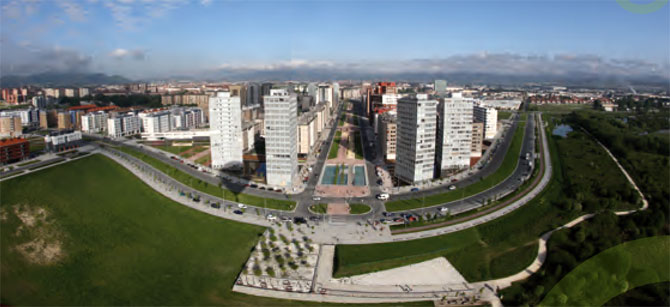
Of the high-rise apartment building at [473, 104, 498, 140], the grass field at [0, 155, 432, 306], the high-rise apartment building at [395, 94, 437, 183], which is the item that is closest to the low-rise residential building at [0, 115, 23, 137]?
the grass field at [0, 155, 432, 306]

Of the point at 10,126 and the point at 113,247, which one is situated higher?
the point at 10,126

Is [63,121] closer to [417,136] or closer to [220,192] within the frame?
[220,192]

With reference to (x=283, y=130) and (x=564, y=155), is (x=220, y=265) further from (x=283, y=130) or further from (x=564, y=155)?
(x=564, y=155)

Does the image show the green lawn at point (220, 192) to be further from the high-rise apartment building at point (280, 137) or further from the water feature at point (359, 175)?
the water feature at point (359, 175)

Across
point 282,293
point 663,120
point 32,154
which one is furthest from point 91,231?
point 663,120

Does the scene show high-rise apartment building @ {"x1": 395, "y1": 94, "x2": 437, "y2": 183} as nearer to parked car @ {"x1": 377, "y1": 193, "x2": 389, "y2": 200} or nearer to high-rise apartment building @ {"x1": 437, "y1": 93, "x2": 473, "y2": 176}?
high-rise apartment building @ {"x1": 437, "y1": 93, "x2": 473, "y2": 176}

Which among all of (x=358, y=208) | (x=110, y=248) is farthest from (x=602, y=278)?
(x=358, y=208)
